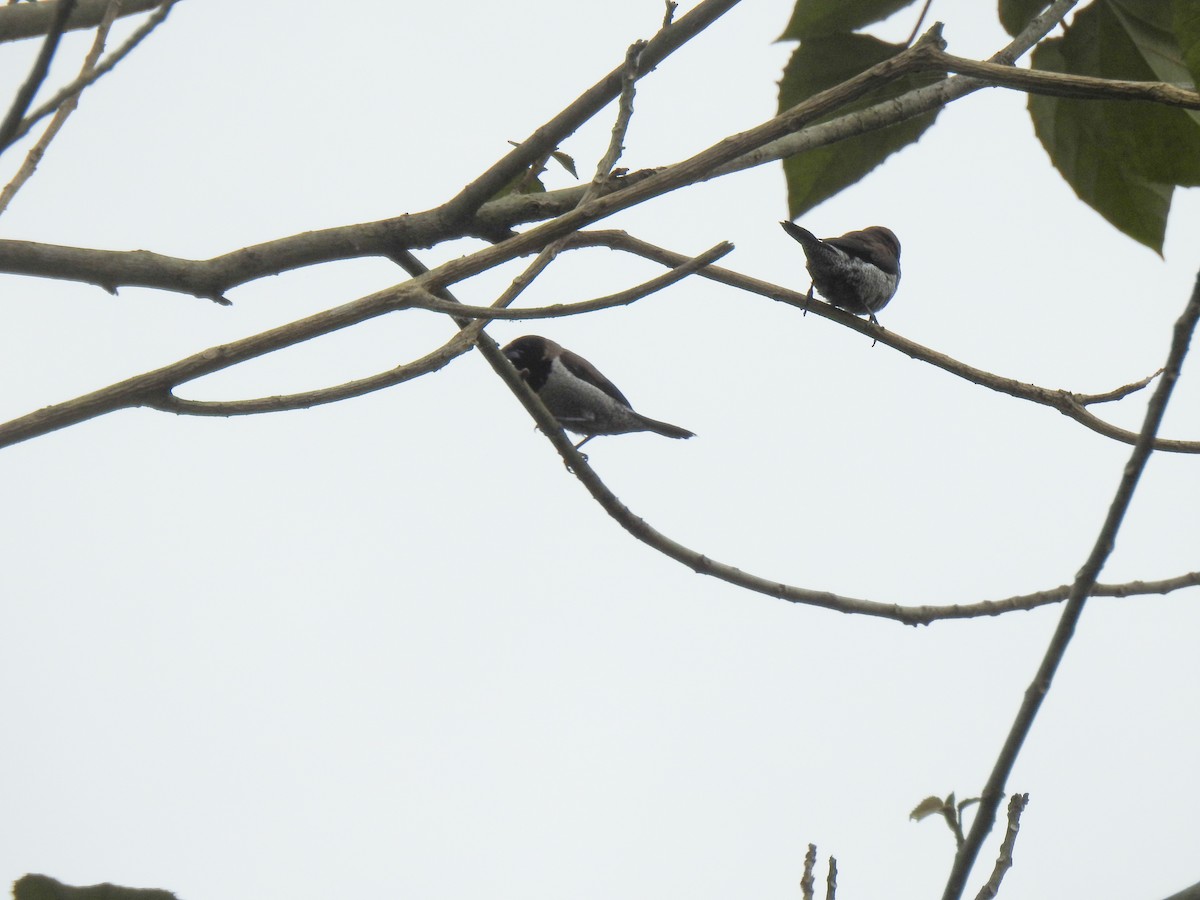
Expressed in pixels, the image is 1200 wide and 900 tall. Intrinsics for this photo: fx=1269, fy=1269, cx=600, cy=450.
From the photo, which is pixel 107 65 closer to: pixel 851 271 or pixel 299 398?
pixel 299 398

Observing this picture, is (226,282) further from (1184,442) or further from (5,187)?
(1184,442)

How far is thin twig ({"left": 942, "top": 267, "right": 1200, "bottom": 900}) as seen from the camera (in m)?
1.36

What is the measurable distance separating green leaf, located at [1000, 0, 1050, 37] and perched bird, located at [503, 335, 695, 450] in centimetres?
523

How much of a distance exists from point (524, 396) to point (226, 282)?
1.07m

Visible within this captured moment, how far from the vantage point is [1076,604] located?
1.41 metres

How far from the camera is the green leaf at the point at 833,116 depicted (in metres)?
3.28

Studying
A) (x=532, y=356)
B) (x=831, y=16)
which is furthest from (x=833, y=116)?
(x=532, y=356)

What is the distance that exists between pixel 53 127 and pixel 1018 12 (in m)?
2.43

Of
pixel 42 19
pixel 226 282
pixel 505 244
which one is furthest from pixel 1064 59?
pixel 42 19

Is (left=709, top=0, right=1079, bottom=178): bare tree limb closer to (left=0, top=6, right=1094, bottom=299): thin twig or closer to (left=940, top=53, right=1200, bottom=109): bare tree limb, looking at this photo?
(left=0, top=6, right=1094, bottom=299): thin twig

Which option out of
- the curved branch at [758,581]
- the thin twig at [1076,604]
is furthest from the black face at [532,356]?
the thin twig at [1076,604]

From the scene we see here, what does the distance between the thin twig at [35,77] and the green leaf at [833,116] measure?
76.9 inches

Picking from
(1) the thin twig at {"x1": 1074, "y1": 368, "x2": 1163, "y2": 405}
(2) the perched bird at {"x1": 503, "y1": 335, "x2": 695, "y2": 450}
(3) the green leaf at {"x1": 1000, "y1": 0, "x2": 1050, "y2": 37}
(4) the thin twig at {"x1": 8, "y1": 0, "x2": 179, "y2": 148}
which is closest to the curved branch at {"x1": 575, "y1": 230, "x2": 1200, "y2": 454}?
(1) the thin twig at {"x1": 1074, "y1": 368, "x2": 1163, "y2": 405}

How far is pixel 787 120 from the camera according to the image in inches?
99.9
